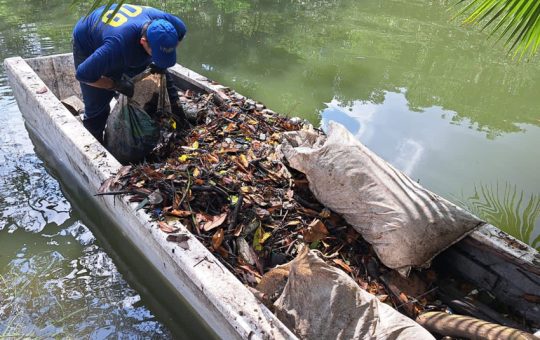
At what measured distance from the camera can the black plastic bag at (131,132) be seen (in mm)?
3412

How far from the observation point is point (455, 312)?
8.46 ft

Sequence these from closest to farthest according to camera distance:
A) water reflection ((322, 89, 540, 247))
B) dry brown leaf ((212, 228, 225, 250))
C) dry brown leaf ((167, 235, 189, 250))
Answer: dry brown leaf ((167, 235, 189, 250)) → dry brown leaf ((212, 228, 225, 250)) → water reflection ((322, 89, 540, 247))

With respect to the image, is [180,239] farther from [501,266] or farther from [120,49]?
[501,266]

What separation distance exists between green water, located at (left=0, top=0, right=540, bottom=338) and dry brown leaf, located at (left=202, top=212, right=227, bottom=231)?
0.72 metres

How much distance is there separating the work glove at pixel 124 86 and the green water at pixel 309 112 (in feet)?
3.78

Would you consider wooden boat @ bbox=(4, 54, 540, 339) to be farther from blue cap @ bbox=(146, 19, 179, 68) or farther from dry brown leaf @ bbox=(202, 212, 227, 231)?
blue cap @ bbox=(146, 19, 179, 68)

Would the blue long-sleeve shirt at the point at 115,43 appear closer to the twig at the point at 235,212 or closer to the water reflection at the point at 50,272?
the water reflection at the point at 50,272

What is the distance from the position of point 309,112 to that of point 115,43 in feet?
10.1

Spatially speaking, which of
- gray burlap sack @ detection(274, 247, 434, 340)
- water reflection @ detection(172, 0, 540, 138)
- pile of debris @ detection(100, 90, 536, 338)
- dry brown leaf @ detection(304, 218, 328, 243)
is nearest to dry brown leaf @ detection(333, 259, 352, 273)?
pile of debris @ detection(100, 90, 536, 338)

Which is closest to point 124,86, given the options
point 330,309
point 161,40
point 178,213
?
point 161,40

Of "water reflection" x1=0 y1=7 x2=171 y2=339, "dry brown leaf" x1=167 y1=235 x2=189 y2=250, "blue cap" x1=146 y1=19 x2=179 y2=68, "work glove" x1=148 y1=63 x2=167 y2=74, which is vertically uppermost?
"blue cap" x1=146 y1=19 x2=179 y2=68

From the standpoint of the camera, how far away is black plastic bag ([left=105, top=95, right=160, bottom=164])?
3412mm

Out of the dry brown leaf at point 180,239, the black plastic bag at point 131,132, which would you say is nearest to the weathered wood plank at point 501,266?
the dry brown leaf at point 180,239

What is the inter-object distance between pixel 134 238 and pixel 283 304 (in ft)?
4.52
